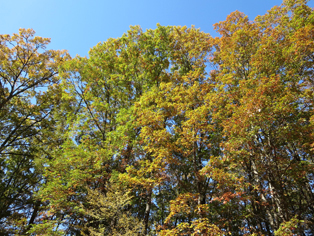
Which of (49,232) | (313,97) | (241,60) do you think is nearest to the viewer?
(49,232)

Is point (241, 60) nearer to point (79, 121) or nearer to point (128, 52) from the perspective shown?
point (128, 52)

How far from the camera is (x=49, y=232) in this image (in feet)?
23.0

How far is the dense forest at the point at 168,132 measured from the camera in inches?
273

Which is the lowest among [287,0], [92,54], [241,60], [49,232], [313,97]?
[49,232]

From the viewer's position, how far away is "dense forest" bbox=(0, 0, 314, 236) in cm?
695

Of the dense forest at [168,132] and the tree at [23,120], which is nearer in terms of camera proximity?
the dense forest at [168,132]

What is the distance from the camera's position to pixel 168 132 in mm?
8453

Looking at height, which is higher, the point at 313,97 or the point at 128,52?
the point at 128,52

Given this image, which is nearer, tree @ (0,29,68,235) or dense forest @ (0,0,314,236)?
dense forest @ (0,0,314,236)

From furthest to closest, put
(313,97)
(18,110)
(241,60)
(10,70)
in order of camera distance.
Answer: (18,110) < (10,70) < (241,60) < (313,97)

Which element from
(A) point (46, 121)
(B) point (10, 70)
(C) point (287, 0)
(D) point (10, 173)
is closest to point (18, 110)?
(A) point (46, 121)

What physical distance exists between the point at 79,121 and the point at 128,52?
5883 mm

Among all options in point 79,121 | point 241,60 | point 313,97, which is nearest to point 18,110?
point 79,121

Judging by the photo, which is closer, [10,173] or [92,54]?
[92,54]
